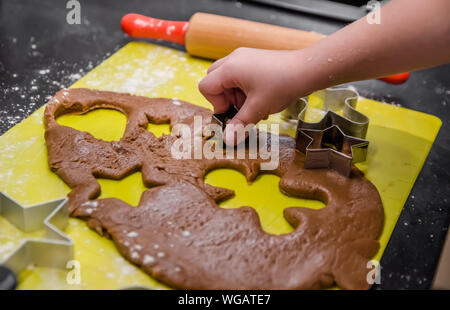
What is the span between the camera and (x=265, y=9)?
2.34 metres

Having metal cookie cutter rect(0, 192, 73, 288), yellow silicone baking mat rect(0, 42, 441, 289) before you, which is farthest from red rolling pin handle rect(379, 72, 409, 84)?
metal cookie cutter rect(0, 192, 73, 288)

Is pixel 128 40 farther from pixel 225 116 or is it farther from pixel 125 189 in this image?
pixel 125 189

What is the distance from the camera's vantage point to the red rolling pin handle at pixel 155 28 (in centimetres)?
195

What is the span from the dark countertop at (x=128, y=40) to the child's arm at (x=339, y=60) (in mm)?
434

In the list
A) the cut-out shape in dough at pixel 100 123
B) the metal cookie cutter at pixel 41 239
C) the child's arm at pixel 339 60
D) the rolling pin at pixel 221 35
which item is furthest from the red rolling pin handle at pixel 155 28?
the metal cookie cutter at pixel 41 239

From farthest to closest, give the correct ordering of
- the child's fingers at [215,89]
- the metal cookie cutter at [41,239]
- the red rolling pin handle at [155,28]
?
the red rolling pin handle at [155,28] → the child's fingers at [215,89] → the metal cookie cutter at [41,239]

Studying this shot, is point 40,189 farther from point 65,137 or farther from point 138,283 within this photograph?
point 138,283

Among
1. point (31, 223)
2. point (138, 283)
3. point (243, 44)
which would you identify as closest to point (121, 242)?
point (138, 283)

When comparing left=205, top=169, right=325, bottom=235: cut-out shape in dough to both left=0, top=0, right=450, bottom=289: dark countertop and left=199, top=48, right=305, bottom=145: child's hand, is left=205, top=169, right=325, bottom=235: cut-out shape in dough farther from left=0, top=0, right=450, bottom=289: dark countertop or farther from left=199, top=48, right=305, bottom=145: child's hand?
left=0, top=0, right=450, bottom=289: dark countertop

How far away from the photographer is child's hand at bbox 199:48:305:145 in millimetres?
1258

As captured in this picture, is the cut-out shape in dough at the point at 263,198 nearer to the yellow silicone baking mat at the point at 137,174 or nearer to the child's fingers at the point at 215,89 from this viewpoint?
the yellow silicone baking mat at the point at 137,174

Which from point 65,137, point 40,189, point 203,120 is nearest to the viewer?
point 40,189

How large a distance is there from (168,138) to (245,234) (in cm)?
46
